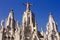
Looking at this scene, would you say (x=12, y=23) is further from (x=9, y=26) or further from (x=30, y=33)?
(x=30, y=33)

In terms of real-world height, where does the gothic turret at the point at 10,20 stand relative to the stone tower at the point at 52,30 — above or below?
above

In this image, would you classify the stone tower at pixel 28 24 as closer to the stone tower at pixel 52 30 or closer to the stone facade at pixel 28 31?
the stone facade at pixel 28 31

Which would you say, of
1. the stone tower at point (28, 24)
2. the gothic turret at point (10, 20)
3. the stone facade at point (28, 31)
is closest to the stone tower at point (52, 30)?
the stone facade at point (28, 31)

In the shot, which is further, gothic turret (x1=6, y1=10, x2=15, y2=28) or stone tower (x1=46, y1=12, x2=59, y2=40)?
gothic turret (x1=6, y1=10, x2=15, y2=28)

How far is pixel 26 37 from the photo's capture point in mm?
51156

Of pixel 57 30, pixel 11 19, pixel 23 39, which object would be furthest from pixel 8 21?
pixel 57 30

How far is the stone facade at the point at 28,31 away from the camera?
2026 inches

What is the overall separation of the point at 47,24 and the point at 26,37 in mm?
9292

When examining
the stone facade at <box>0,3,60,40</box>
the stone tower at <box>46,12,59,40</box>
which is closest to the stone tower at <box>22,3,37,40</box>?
the stone facade at <box>0,3,60,40</box>

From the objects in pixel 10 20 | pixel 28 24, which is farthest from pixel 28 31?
pixel 10 20

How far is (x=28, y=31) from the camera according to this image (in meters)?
53.2

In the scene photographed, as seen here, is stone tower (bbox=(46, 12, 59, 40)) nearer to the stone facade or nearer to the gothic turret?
the stone facade

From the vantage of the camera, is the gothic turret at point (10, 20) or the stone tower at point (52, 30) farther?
the gothic turret at point (10, 20)

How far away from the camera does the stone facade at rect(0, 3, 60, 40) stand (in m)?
51.5
